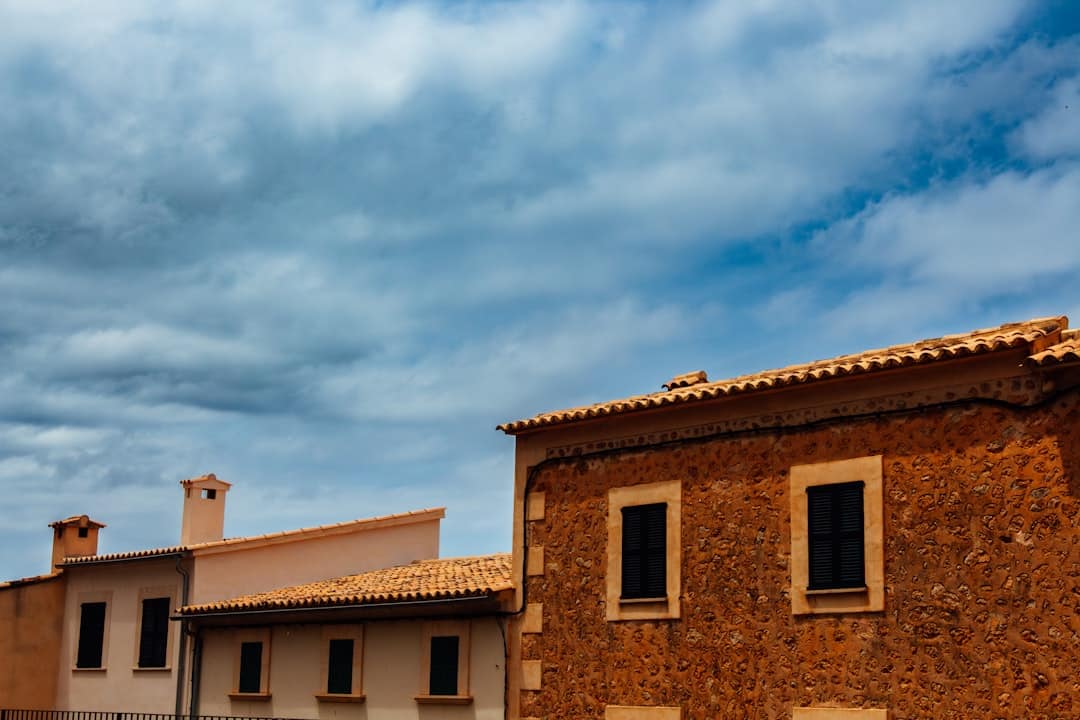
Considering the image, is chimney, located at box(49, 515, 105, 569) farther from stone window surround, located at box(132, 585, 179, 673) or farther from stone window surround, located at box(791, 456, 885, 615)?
stone window surround, located at box(791, 456, 885, 615)

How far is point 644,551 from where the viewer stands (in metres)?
17.5

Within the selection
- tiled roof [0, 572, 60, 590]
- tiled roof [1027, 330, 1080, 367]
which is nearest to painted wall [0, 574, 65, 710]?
tiled roof [0, 572, 60, 590]


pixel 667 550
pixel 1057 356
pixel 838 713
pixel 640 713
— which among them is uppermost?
pixel 1057 356

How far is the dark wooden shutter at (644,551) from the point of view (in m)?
17.3

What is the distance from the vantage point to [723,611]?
54.0ft

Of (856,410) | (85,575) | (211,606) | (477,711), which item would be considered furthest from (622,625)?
(85,575)

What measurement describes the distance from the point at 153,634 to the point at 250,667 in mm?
3506

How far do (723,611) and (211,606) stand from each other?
10.7 meters

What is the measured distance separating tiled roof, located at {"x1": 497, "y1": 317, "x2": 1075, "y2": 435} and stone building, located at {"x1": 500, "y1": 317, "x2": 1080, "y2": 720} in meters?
0.03

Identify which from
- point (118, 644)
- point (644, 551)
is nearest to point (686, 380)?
point (644, 551)

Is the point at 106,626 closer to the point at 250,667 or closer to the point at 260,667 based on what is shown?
the point at 250,667

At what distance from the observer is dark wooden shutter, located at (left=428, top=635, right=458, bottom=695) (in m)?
19.6

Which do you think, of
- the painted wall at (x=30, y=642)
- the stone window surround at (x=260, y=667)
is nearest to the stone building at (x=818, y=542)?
the stone window surround at (x=260, y=667)

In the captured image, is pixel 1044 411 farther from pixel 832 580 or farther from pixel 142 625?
pixel 142 625
